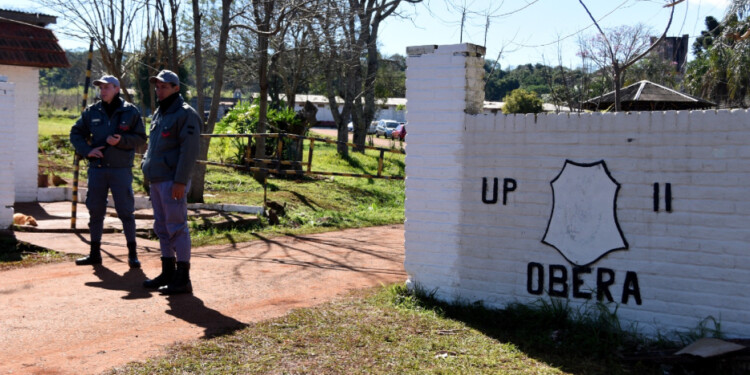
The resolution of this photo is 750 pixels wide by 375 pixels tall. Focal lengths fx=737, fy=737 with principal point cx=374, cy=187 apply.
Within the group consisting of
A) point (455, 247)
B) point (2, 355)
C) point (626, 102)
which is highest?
point (626, 102)

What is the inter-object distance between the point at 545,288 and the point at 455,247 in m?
0.88

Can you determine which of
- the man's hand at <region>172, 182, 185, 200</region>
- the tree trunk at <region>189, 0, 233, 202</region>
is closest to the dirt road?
the man's hand at <region>172, 182, 185, 200</region>

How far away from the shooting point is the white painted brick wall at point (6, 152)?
8750 millimetres

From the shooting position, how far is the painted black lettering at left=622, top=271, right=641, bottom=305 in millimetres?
5633

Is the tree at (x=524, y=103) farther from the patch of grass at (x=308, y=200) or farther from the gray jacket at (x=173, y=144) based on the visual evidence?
the gray jacket at (x=173, y=144)

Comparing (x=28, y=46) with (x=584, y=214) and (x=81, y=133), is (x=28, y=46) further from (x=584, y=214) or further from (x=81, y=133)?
(x=584, y=214)

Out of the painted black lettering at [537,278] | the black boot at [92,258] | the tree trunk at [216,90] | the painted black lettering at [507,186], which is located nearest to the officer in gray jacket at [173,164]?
the black boot at [92,258]

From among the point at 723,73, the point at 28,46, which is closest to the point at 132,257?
the point at 28,46

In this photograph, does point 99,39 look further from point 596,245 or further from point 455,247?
point 596,245

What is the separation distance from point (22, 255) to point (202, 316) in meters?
3.39

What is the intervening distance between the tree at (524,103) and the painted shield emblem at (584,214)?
86.6ft

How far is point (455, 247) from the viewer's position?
652 cm

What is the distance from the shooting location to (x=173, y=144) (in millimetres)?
6328

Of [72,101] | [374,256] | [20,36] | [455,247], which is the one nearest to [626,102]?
[374,256]
